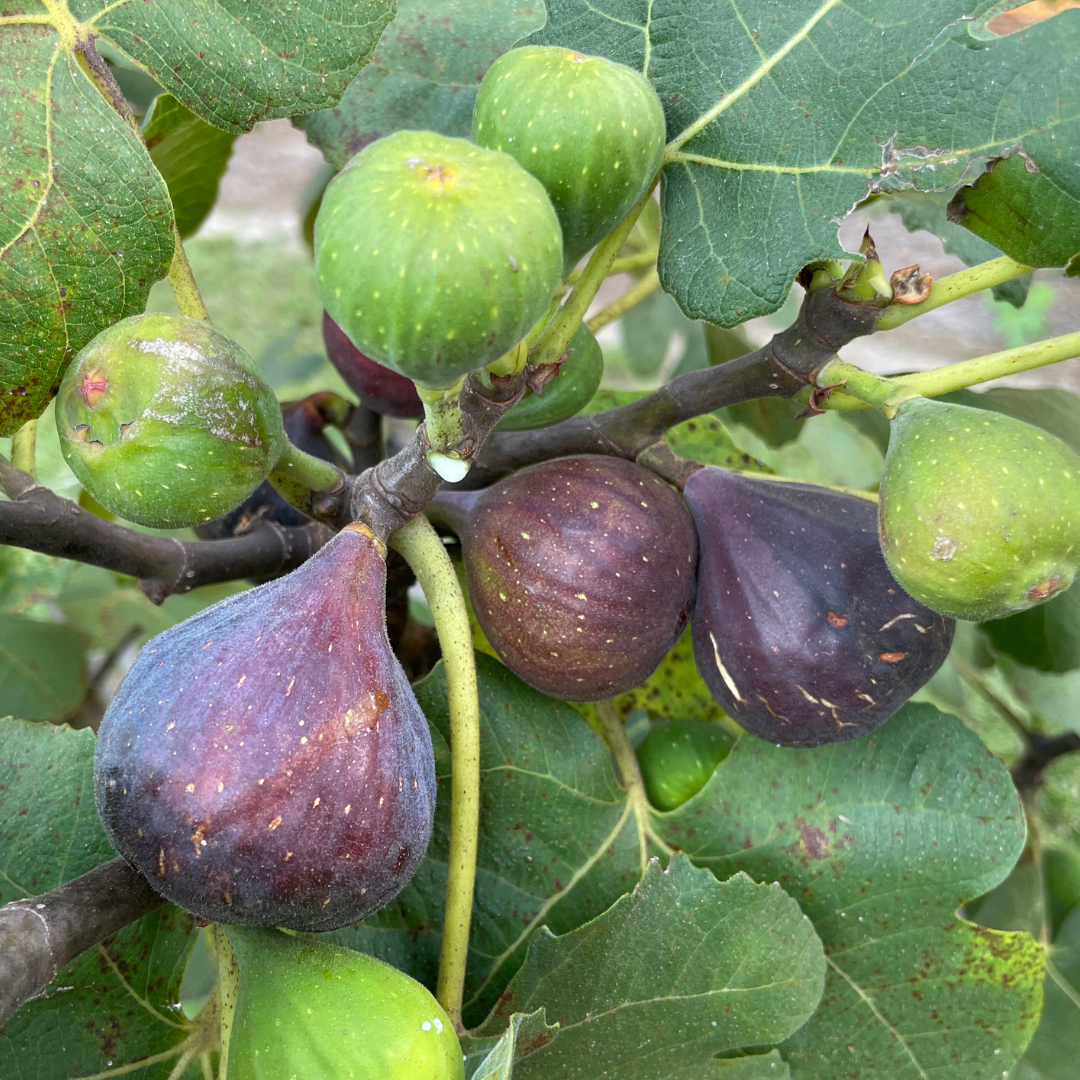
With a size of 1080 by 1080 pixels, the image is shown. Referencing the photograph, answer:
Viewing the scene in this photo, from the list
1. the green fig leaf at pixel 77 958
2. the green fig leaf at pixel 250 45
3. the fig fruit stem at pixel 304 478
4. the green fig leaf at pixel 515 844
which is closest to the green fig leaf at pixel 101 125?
the green fig leaf at pixel 250 45

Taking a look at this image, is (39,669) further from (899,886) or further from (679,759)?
(899,886)

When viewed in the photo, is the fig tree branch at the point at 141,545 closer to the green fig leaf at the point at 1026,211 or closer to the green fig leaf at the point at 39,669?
the green fig leaf at the point at 39,669

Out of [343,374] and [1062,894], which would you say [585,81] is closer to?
[343,374]

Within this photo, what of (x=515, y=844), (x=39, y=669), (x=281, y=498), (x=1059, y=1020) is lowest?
(x=1059, y=1020)

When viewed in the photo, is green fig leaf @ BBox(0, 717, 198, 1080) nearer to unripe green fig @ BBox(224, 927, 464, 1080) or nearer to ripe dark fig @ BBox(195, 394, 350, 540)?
unripe green fig @ BBox(224, 927, 464, 1080)

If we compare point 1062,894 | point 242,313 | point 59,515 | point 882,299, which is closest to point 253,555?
point 59,515

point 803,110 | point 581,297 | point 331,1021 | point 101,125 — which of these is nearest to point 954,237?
point 803,110
